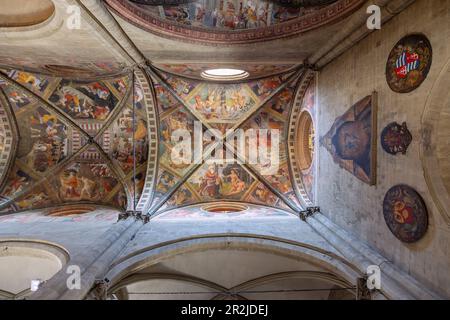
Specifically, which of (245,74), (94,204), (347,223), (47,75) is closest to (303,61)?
(245,74)

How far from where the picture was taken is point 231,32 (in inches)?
293

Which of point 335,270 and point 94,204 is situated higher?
point 94,204

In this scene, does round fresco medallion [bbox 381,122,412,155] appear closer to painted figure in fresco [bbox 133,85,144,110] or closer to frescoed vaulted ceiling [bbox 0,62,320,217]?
frescoed vaulted ceiling [bbox 0,62,320,217]

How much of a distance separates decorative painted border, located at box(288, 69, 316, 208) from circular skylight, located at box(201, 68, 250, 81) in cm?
195

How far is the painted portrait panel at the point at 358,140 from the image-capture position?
19.7 ft

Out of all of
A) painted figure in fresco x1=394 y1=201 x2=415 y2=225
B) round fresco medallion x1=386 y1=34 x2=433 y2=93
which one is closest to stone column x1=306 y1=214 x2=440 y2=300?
painted figure in fresco x1=394 y1=201 x2=415 y2=225

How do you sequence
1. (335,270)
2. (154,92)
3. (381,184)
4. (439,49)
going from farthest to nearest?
(154,92) → (335,270) → (381,184) → (439,49)

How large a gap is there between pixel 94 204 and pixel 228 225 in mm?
5486

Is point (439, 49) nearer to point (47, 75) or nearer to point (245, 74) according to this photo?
point (245, 74)

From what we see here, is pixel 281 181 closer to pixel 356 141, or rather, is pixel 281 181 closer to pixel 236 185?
pixel 236 185

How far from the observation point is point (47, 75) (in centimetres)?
896

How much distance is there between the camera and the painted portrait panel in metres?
5.99

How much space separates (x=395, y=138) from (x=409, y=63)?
1363 millimetres
